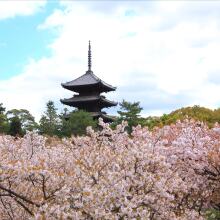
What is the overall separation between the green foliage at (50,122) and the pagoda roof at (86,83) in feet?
12.0

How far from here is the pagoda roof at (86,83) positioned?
53944 millimetres

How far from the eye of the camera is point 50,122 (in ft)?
181

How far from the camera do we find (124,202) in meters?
7.68

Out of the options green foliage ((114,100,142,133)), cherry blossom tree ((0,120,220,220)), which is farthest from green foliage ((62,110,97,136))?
cherry blossom tree ((0,120,220,220))

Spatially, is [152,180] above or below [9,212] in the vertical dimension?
above

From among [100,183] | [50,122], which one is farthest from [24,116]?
[100,183]

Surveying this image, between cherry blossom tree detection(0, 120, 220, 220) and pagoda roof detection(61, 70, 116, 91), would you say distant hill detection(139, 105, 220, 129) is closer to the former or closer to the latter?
pagoda roof detection(61, 70, 116, 91)

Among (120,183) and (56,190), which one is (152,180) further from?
(56,190)

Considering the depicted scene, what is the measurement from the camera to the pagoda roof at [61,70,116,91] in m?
53.9

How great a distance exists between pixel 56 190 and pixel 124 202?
3.74 feet

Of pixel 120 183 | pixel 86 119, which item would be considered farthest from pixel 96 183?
pixel 86 119

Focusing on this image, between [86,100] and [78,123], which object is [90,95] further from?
[78,123]

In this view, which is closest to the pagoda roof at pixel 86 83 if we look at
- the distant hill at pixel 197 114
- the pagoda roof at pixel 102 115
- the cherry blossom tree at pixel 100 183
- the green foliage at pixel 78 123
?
the pagoda roof at pixel 102 115

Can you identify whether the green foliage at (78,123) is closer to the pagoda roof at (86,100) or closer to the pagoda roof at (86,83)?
the pagoda roof at (86,100)
